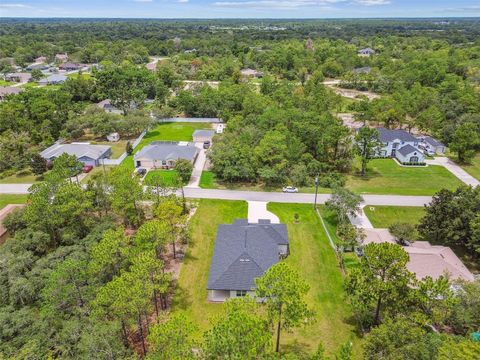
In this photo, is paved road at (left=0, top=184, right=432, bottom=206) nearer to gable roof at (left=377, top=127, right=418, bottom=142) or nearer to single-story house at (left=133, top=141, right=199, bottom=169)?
single-story house at (left=133, top=141, right=199, bottom=169)

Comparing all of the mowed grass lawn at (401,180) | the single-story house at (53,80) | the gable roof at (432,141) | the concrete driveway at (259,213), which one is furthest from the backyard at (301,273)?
the single-story house at (53,80)

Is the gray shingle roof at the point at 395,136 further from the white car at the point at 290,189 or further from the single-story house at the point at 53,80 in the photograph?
the single-story house at the point at 53,80

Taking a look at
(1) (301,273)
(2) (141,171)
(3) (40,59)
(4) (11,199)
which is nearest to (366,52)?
(2) (141,171)

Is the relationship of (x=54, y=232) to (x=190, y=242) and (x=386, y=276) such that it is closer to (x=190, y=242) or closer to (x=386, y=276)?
(x=190, y=242)

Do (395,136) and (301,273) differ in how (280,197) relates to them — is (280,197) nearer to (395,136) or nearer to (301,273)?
(301,273)

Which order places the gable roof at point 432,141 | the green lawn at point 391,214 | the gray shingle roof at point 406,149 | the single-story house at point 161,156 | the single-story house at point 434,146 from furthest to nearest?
the gable roof at point 432,141
the single-story house at point 434,146
the gray shingle roof at point 406,149
the single-story house at point 161,156
the green lawn at point 391,214

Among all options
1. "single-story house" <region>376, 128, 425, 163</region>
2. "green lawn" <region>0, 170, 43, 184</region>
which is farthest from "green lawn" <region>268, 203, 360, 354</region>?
"green lawn" <region>0, 170, 43, 184</region>
